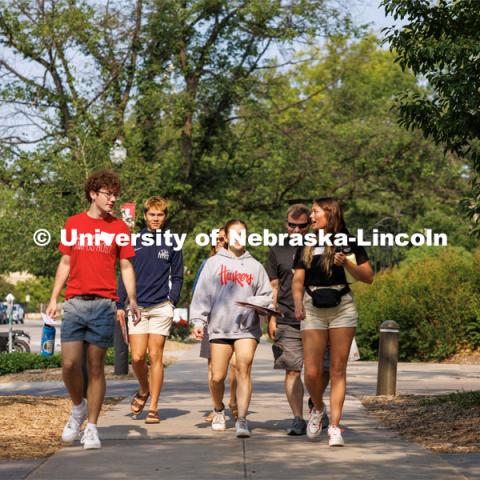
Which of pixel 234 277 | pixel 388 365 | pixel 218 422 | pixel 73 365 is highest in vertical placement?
pixel 234 277

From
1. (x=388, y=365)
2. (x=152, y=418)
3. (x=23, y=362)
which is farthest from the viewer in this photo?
(x=23, y=362)

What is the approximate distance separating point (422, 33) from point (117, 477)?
5604 millimetres

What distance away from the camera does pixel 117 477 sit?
7.27 metres

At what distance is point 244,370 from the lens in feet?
31.4

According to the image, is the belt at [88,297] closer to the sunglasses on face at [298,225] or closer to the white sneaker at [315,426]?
the sunglasses on face at [298,225]

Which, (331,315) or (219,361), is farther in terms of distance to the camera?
(219,361)

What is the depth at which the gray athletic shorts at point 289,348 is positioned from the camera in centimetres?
982

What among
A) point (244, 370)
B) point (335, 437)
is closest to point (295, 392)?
point (244, 370)

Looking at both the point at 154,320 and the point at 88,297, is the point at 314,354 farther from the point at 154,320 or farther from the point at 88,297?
the point at 154,320

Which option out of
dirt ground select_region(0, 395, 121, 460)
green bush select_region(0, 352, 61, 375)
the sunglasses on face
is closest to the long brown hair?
the sunglasses on face

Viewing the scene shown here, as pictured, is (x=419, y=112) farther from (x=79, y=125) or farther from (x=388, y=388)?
(x=79, y=125)

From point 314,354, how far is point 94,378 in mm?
1713

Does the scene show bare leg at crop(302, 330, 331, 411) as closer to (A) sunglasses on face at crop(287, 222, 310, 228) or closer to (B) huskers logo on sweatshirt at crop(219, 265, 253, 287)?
(B) huskers logo on sweatshirt at crop(219, 265, 253, 287)

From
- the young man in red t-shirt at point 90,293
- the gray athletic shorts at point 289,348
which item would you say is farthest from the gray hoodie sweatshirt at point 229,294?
the young man in red t-shirt at point 90,293
